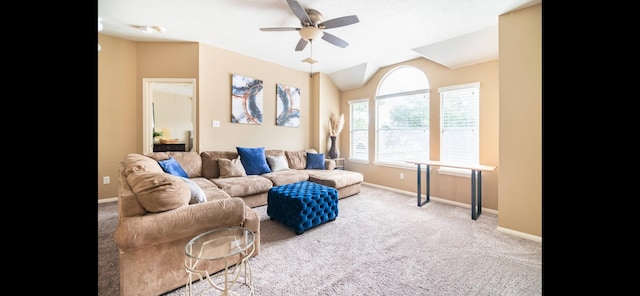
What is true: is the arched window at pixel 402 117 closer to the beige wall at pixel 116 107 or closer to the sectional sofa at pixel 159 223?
the sectional sofa at pixel 159 223

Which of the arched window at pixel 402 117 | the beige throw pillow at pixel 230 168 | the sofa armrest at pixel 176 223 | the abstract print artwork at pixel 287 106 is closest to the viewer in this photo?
the sofa armrest at pixel 176 223

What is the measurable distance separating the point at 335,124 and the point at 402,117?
1.45 metres

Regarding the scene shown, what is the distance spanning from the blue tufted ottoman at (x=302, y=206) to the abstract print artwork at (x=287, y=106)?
2.07 meters

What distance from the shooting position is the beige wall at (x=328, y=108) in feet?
7.66

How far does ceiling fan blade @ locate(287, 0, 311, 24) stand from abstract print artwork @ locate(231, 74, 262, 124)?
192cm

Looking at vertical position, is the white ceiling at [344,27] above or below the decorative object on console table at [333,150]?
above

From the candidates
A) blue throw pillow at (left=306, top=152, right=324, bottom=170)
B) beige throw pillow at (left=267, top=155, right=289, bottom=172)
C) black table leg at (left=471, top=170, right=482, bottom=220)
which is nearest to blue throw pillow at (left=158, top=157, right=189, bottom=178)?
beige throw pillow at (left=267, top=155, right=289, bottom=172)

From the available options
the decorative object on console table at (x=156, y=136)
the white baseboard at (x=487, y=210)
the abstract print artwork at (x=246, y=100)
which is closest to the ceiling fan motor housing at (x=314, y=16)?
the abstract print artwork at (x=246, y=100)

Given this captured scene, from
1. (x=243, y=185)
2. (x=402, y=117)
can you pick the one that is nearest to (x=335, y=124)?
(x=402, y=117)

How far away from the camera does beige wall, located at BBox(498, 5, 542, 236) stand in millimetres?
2270

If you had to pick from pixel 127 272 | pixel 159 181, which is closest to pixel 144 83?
pixel 159 181

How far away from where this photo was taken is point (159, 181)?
1.55 meters
